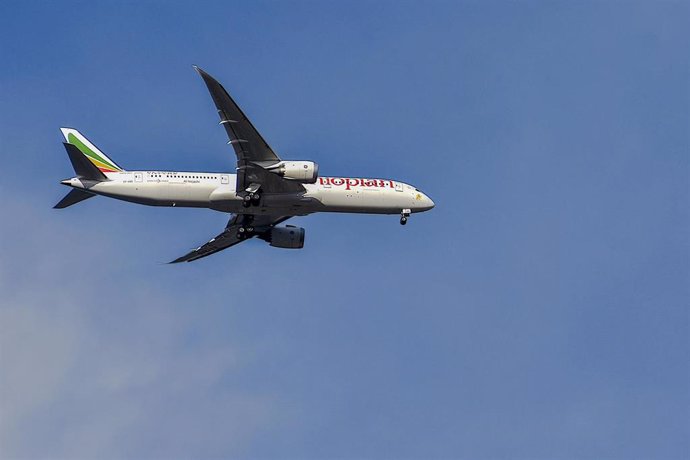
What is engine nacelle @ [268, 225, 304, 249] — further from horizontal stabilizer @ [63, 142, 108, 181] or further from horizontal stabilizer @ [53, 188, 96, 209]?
horizontal stabilizer @ [53, 188, 96, 209]

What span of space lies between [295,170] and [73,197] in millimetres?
13616

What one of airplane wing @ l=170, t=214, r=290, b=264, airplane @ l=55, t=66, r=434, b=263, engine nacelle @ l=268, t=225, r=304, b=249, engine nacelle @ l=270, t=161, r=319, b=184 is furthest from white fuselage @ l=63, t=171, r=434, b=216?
engine nacelle @ l=268, t=225, r=304, b=249

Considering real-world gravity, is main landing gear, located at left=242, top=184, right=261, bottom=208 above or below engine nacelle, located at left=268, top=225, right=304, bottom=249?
above

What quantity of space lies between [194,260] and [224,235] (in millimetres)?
3654

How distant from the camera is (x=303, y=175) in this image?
6831cm

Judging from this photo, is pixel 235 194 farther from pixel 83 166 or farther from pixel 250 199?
pixel 83 166

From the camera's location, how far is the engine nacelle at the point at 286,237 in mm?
77938

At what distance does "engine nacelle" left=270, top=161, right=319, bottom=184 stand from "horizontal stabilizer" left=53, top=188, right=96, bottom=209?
1150 cm

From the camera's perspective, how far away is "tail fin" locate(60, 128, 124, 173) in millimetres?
69812

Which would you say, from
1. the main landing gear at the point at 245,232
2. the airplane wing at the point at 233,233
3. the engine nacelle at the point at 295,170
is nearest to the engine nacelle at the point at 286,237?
the airplane wing at the point at 233,233

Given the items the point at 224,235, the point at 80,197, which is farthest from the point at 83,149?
the point at 224,235

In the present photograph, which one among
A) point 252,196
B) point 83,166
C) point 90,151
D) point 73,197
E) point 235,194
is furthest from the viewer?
point 90,151

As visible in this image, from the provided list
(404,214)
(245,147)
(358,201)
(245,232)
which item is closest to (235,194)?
(245,147)

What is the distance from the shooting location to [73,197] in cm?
6900
